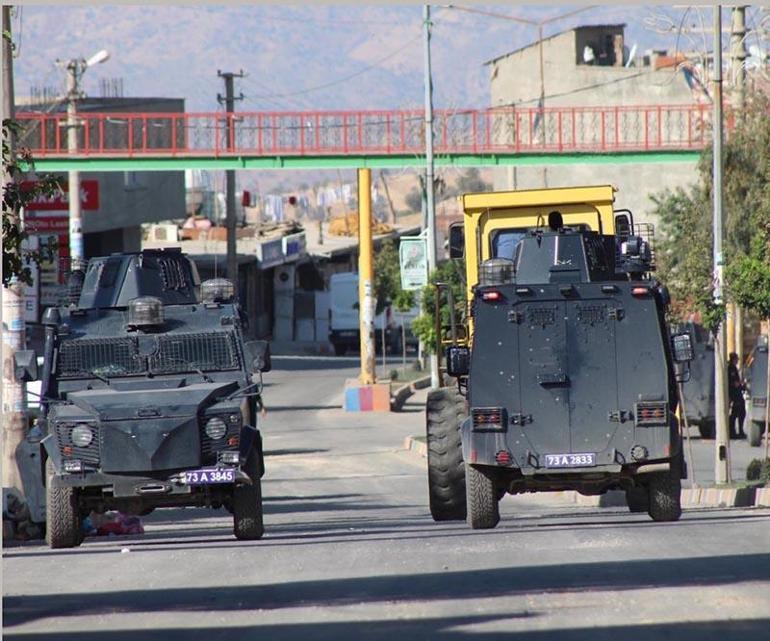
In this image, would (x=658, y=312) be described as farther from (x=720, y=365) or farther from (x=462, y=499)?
(x=720, y=365)

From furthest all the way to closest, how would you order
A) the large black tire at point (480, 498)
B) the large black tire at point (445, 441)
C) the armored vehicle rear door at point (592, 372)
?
the large black tire at point (445, 441), the large black tire at point (480, 498), the armored vehicle rear door at point (592, 372)

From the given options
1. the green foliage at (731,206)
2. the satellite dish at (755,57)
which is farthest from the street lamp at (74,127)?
the satellite dish at (755,57)

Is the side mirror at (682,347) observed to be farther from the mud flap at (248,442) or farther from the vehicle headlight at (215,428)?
the vehicle headlight at (215,428)

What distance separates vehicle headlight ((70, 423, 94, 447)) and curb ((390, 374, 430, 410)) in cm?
3166

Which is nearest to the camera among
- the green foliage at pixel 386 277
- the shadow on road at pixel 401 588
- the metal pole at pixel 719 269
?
the shadow on road at pixel 401 588

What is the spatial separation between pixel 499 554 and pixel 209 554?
2.94m

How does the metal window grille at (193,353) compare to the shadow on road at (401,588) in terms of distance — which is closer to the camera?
the shadow on road at (401,588)

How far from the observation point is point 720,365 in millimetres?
26734

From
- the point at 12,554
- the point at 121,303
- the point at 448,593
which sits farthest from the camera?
the point at 121,303

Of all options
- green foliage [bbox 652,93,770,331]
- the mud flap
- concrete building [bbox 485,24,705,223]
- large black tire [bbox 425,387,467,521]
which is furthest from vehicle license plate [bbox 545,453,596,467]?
concrete building [bbox 485,24,705,223]

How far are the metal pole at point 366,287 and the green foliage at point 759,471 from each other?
23.4 m

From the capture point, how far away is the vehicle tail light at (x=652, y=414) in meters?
15.8

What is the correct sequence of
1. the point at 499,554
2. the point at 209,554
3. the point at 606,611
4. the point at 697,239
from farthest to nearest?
the point at 697,239 → the point at 209,554 → the point at 499,554 → the point at 606,611

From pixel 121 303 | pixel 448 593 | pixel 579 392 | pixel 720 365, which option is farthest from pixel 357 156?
pixel 448 593
